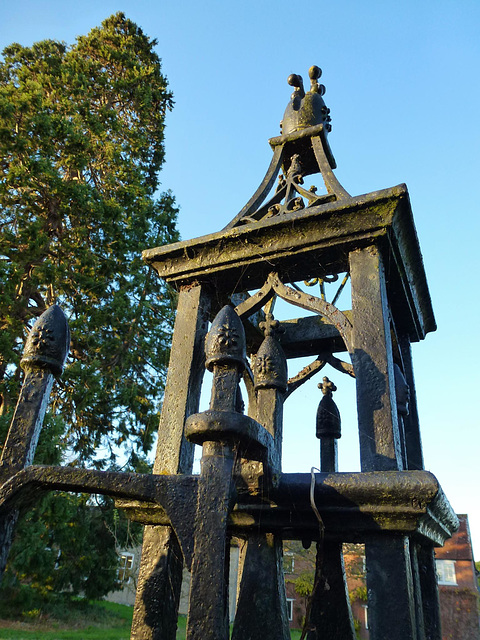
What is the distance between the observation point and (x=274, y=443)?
250 cm

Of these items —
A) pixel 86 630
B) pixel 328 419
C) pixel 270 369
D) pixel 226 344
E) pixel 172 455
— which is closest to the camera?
pixel 226 344

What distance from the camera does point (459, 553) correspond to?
2147cm

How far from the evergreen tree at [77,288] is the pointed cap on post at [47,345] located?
7.69 metres

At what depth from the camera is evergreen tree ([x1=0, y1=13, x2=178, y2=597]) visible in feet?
34.3

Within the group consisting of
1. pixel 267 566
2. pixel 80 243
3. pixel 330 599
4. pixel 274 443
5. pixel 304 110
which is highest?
pixel 80 243

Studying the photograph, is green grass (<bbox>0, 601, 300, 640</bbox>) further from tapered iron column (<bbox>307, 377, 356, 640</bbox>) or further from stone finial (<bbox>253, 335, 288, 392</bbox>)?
stone finial (<bbox>253, 335, 288, 392</bbox>)

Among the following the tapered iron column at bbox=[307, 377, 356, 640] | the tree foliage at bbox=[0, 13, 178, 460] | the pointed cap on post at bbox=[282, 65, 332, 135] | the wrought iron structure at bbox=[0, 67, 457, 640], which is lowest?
the tapered iron column at bbox=[307, 377, 356, 640]

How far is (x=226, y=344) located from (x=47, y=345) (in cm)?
92

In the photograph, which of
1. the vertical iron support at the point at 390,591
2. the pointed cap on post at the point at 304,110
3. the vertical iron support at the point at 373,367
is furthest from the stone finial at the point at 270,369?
the pointed cap on post at the point at 304,110

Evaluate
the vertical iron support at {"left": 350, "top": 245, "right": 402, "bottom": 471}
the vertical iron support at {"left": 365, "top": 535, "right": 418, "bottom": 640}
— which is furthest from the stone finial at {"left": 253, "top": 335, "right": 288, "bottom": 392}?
the vertical iron support at {"left": 365, "top": 535, "right": 418, "bottom": 640}

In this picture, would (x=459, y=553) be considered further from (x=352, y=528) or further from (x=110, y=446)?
(x=352, y=528)

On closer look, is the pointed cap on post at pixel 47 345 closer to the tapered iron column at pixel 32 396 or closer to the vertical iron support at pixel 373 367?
the tapered iron column at pixel 32 396

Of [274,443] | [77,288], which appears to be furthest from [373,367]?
[77,288]

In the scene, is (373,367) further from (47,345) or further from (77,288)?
(77,288)
